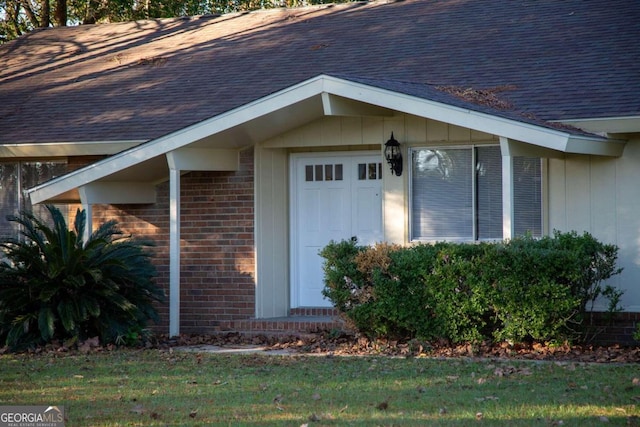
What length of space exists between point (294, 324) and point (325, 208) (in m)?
1.85

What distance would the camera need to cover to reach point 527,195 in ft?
40.6

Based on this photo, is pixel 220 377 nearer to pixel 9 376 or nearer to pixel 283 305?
pixel 9 376

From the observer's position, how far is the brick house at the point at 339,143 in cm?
1177

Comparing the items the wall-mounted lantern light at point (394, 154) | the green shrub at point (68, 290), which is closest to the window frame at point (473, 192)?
the wall-mounted lantern light at point (394, 154)

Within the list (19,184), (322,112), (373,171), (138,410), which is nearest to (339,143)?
(322,112)

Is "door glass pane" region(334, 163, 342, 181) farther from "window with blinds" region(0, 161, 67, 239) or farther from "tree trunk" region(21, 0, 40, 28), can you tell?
"tree trunk" region(21, 0, 40, 28)

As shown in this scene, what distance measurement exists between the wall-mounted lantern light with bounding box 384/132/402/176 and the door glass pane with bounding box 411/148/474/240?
20 cm

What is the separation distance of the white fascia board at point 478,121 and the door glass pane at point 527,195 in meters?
1.06

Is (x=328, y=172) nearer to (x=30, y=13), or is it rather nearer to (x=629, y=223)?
(x=629, y=223)

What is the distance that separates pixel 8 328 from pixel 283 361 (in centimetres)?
370

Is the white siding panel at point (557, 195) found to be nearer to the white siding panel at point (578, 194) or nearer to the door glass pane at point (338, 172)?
the white siding panel at point (578, 194)

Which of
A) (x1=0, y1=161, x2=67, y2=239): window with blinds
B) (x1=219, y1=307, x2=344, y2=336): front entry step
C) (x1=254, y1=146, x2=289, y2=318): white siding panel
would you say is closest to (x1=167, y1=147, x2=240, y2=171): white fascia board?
(x1=254, y1=146, x2=289, y2=318): white siding panel

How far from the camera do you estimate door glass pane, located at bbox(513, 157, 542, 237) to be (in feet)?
40.4

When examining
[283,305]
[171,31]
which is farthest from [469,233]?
[171,31]
